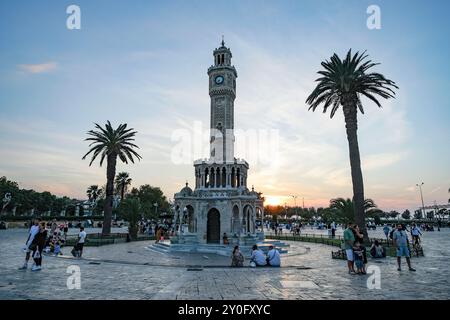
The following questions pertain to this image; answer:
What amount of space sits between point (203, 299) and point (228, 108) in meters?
31.8

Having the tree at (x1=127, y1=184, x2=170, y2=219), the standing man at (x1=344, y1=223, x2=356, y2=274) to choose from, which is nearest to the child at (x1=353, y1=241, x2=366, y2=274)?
the standing man at (x1=344, y1=223, x2=356, y2=274)

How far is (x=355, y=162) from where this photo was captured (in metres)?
26.0

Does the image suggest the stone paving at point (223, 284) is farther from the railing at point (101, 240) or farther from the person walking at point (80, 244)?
the railing at point (101, 240)

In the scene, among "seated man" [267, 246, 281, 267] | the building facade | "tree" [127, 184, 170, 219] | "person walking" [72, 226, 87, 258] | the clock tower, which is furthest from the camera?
"tree" [127, 184, 170, 219]

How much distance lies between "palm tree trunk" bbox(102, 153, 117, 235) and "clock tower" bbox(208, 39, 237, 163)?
13.3 m

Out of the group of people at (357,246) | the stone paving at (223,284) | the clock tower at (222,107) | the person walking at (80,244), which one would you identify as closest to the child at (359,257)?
the group of people at (357,246)

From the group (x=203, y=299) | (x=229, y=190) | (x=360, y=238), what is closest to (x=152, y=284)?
(x=203, y=299)

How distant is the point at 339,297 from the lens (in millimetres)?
9039

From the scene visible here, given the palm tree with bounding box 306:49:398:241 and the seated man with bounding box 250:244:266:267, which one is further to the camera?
the palm tree with bounding box 306:49:398:241

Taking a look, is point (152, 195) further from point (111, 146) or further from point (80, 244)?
point (80, 244)

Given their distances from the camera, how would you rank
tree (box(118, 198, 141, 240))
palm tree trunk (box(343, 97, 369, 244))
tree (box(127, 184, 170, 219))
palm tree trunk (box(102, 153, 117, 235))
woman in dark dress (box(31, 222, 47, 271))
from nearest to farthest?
woman in dark dress (box(31, 222, 47, 271))
palm tree trunk (box(343, 97, 369, 244))
palm tree trunk (box(102, 153, 117, 235))
tree (box(118, 198, 141, 240))
tree (box(127, 184, 170, 219))

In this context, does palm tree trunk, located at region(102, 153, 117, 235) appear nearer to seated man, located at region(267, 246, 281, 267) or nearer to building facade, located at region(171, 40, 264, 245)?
building facade, located at region(171, 40, 264, 245)

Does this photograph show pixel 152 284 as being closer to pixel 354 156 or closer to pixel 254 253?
pixel 254 253

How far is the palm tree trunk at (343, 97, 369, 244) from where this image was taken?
81.6 ft
